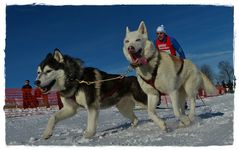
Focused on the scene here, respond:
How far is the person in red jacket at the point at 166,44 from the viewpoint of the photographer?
424 centimetres

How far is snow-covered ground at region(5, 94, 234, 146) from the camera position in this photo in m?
4.00

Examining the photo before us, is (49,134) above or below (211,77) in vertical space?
below

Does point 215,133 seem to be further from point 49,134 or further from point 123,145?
point 49,134

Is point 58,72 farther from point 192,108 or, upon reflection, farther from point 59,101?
point 192,108

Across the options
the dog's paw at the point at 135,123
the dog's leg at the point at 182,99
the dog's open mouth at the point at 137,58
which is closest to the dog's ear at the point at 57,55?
the dog's open mouth at the point at 137,58

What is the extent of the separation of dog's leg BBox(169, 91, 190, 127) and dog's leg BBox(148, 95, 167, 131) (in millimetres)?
128

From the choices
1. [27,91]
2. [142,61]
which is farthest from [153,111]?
[27,91]

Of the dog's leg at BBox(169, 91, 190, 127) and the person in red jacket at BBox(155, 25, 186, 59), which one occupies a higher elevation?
the person in red jacket at BBox(155, 25, 186, 59)

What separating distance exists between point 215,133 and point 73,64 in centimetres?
119

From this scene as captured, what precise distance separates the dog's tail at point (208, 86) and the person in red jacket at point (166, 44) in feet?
0.93

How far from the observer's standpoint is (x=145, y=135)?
13.6 ft

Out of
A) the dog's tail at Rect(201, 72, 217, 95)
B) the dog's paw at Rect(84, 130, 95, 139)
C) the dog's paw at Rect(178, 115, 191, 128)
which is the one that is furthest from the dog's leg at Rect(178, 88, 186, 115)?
the dog's paw at Rect(84, 130, 95, 139)

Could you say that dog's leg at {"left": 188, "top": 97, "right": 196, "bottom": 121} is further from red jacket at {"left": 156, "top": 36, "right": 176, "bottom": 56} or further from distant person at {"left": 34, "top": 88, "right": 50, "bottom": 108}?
distant person at {"left": 34, "top": 88, "right": 50, "bottom": 108}
